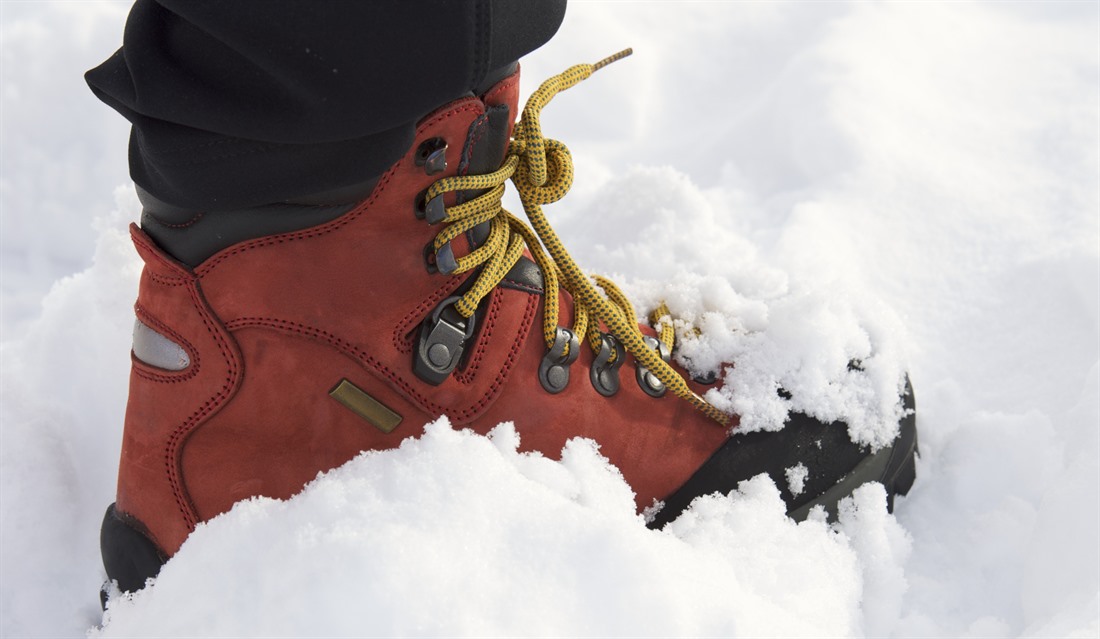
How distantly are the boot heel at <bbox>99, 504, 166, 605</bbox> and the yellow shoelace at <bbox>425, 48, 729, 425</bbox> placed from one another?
36 cm

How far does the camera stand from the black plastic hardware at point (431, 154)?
786mm

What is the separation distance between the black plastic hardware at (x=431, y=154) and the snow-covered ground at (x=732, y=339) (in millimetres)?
222

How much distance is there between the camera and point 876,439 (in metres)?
1.05

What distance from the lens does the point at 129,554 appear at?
3.00ft

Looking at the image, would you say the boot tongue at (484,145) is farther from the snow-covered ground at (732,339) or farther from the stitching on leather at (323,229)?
the snow-covered ground at (732,339)

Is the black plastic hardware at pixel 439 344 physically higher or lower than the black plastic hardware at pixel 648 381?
higher

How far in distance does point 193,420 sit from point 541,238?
356 mm

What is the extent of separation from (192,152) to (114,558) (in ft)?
1.36

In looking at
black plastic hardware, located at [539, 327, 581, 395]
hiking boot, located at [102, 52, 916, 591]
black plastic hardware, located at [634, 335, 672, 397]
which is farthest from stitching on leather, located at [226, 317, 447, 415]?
black plastic hardware, located at [634, 335, 672, 397]

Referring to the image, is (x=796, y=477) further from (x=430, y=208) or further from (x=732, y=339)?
(x=430, y=208)

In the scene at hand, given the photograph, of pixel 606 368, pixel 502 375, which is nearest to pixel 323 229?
pixel 502 375

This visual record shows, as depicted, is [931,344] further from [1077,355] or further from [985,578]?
[985,578]

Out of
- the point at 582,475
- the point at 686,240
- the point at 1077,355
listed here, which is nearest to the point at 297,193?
the point at 582,475

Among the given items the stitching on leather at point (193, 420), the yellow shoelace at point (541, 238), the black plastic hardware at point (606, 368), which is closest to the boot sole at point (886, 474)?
the yellow shoelace at point (541, 238)
